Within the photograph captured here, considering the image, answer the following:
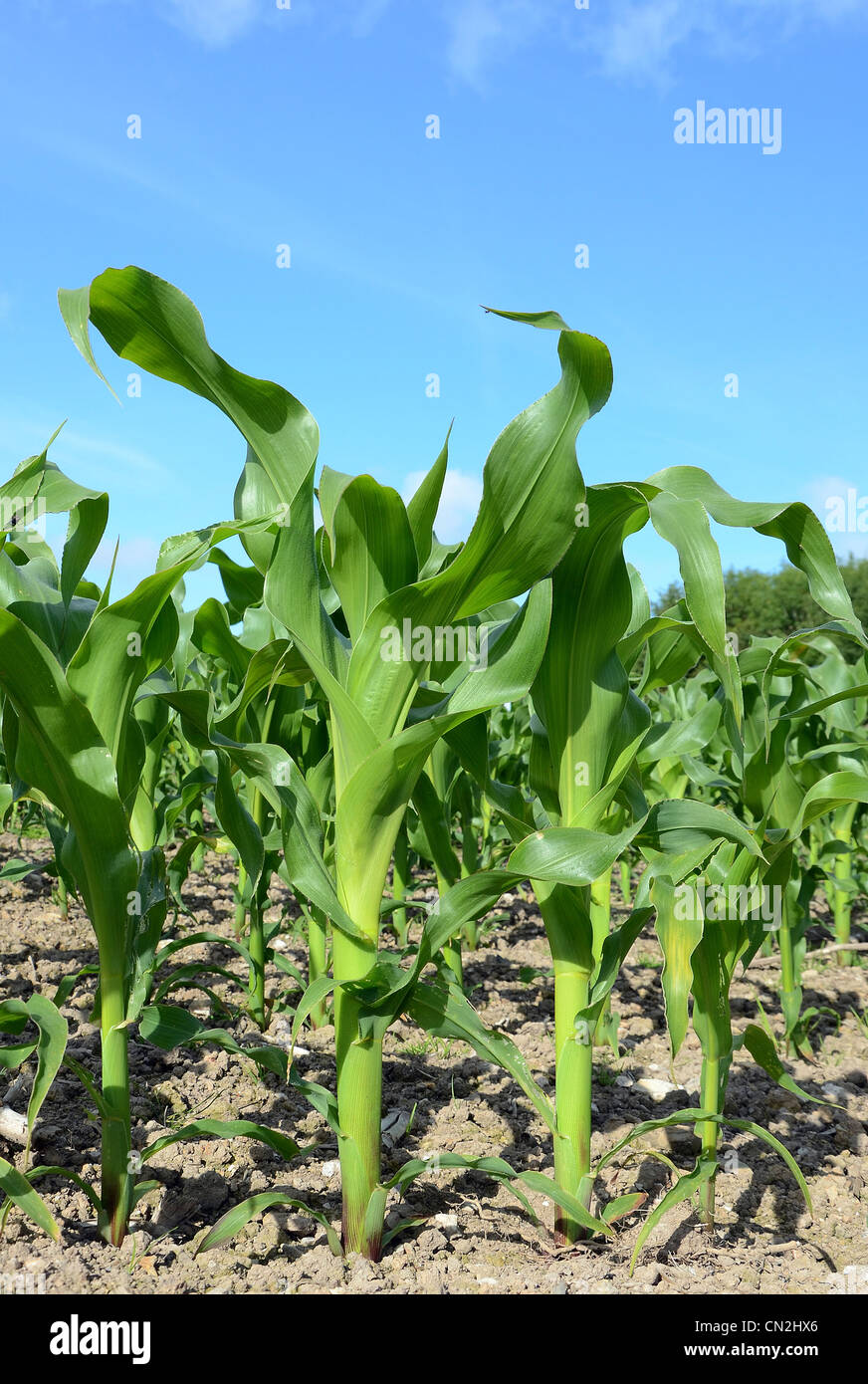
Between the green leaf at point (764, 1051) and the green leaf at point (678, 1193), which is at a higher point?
the green leaf at point (764, 1051)

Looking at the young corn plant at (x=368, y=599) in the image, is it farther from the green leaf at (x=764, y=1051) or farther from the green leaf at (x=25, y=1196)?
the green leaf at (x=764, y=1051)

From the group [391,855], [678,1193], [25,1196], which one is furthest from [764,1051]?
[25,1196]

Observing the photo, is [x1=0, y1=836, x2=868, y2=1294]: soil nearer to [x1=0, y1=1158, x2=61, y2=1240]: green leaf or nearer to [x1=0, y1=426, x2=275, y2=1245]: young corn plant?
[x1=0, y1=1158, x2=61, y2=1240]: green leaf

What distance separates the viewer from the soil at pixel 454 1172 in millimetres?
1835

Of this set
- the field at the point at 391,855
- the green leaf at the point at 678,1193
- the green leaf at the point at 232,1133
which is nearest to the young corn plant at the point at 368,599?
the field at the point at 391,855

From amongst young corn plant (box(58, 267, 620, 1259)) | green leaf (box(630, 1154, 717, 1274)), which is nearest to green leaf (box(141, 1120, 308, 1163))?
young corn plant (box(58, 267, 620, 1259))

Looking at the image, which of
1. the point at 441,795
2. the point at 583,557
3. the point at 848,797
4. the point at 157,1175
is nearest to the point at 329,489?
the point at 583,557

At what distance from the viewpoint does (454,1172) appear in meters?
2.42

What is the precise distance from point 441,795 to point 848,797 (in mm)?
1786

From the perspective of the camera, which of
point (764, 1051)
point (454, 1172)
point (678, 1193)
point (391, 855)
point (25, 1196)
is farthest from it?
point (454, 1172)

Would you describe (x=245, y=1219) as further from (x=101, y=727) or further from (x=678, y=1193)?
(x=101, y=727)

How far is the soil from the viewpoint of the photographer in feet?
6.02

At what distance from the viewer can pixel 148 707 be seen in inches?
115
